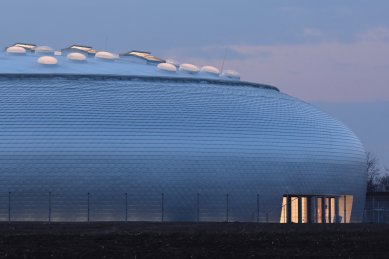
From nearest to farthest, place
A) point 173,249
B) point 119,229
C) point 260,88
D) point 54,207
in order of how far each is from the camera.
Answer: point 173,249 → point 119,229 → point 54,207 → point 260,88

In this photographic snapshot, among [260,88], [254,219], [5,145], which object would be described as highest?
[260,88]

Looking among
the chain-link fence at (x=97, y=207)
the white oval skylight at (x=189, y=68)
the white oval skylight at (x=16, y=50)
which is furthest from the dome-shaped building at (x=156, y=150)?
the white oval skylight at (x=189, y=68)

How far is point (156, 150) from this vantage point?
72875 millimetres

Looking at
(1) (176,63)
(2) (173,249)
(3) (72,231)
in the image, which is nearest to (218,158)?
(1) (176,63)

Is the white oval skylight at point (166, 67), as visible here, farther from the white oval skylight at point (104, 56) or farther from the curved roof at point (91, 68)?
the white oval skylight at point (104, 56)

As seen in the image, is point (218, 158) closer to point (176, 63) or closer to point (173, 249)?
point (176, 63)

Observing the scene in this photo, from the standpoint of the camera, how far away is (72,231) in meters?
50.6

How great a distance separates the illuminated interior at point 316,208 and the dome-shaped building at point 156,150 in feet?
0.26

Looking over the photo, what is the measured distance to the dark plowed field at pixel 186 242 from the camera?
36.6 metres

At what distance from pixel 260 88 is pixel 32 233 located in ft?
141

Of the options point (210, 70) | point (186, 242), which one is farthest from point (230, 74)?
point (186, 242)

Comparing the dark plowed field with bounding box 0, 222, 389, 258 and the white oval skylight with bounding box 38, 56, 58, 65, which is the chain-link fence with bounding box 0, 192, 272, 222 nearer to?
the white oval skylight with bounding box 38, 56, 58, 65

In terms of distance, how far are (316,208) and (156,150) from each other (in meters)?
15.9

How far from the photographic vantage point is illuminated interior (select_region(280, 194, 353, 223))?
260 feet
